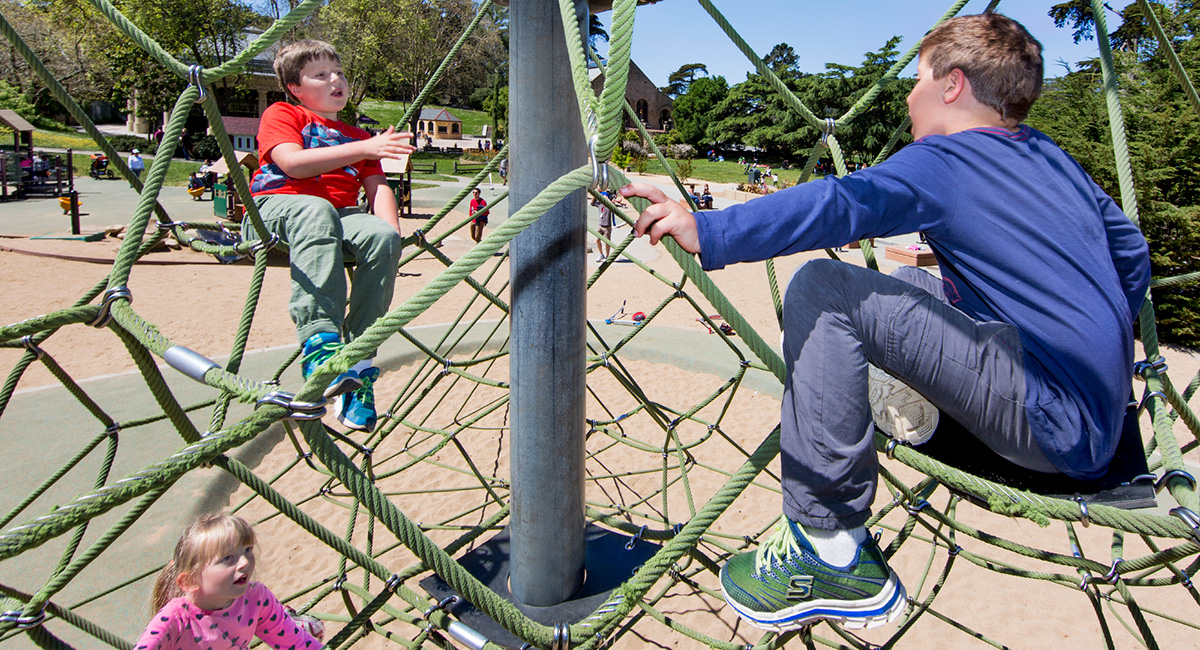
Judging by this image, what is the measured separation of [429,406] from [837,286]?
434 centimetres

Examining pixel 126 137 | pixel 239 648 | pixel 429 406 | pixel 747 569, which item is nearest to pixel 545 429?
pixel 747 569

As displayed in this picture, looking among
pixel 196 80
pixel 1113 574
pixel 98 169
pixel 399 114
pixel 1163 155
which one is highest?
pixel 399 114

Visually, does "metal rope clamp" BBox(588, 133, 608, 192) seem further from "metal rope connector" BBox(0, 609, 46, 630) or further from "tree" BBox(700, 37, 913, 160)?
"tree" BBox(700, 37, 913, 160)

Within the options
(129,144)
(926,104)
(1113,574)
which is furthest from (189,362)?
(129,144)

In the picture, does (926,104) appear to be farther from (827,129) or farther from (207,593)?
(207,593)

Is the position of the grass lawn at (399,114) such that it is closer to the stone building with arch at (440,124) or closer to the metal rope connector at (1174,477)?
the stone building with arch at (440,124)

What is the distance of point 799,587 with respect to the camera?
1324 mm

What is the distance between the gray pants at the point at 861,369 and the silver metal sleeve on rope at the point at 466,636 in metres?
0.66

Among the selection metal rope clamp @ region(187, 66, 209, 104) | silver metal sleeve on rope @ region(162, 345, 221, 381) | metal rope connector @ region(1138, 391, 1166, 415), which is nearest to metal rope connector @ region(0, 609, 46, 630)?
silver metal sleeve on rope @ region(162, 345, 221, 381)

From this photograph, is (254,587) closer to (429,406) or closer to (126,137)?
(429,406)

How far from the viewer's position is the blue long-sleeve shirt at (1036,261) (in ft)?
4.13

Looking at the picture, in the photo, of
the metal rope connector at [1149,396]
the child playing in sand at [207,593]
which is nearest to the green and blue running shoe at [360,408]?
the child playing in sand at [207,593]

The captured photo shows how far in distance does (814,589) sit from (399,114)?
40.5m

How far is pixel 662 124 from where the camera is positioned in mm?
42344
